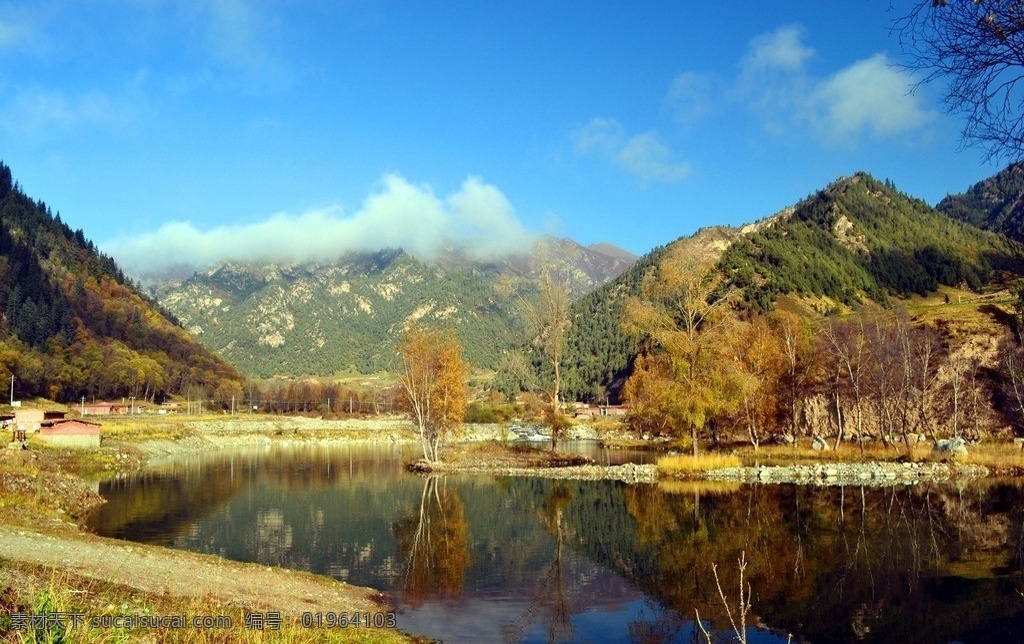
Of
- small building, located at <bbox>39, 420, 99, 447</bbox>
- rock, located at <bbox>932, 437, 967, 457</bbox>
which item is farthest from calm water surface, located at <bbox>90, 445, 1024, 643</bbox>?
small building, located at <bbox>39, 420, 99, 447</bbox>

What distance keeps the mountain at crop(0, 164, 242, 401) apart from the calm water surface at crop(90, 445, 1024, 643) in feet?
325

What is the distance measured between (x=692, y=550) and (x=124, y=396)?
472 feet

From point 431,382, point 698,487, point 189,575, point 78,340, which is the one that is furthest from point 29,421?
point 78,340

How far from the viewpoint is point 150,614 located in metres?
11.7

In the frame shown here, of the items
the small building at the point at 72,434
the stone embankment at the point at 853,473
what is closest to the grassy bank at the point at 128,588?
the stone embankment at the point at 853,473

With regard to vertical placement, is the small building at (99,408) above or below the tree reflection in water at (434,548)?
above

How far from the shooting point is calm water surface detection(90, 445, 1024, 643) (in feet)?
54.1

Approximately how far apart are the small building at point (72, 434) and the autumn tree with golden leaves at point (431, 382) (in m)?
28.7

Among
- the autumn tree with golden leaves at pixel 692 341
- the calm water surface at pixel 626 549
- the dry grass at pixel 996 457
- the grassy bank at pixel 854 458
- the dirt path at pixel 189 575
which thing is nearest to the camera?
the dirt path at pixel 189 575

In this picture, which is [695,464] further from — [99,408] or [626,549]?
[99,408]

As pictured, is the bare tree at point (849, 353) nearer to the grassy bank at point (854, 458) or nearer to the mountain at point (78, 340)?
the grassy bank at point (854, 458)

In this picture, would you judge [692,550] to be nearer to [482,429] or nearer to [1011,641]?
[1011,641]

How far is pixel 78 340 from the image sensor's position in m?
148

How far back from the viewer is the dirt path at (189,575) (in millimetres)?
15711
